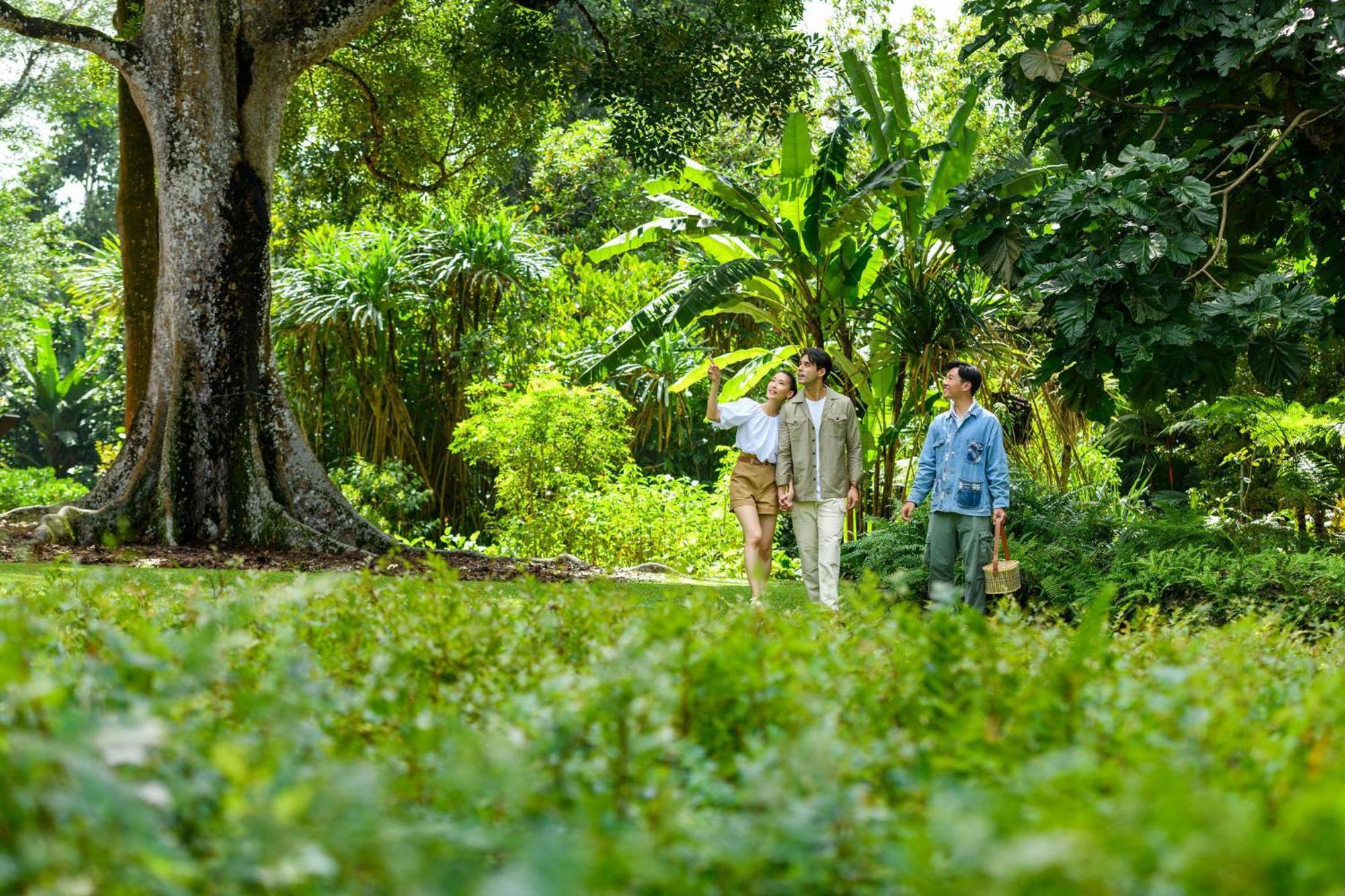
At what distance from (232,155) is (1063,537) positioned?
7644 mm

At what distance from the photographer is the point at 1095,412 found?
848cm

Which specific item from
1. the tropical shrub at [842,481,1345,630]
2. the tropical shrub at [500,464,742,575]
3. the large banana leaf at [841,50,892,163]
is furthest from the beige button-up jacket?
the tropical shrub at [500,464,742,575]

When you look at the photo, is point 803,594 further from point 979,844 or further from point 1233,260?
point 979,844

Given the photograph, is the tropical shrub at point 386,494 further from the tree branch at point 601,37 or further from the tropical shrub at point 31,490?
the tropical shrub at point 31,490

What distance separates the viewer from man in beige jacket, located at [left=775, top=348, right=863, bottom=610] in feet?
29.4

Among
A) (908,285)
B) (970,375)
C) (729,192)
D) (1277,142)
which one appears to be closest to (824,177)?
(729,192)

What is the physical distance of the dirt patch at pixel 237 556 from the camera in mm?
9648

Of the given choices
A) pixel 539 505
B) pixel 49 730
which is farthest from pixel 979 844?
pixel 539 505

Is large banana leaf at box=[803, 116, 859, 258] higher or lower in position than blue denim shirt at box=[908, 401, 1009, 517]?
higher

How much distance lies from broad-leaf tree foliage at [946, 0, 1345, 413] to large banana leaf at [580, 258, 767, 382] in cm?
360

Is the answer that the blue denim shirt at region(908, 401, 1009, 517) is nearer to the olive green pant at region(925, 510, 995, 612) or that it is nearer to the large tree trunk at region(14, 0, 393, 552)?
the olive green pant at region(925, 510, 995, 612)

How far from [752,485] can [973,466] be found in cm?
169

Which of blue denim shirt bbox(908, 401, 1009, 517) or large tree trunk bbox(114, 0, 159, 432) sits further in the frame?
large tree trunk bbox(114, 0, 159, 432)

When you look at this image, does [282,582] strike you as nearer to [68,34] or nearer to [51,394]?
[68,34]
